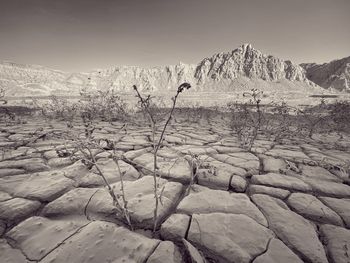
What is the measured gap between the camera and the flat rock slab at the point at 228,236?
1.06 m

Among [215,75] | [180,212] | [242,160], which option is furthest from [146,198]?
[215,75]

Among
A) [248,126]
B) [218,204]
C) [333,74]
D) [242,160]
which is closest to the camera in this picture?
[218,204]

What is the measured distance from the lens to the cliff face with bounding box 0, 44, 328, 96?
39.0m

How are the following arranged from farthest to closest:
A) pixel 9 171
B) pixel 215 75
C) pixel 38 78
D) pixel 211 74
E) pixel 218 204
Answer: pixel 211 74, pixel 215 75, pixel 38 78, pixel 9 171, pixel 218 204

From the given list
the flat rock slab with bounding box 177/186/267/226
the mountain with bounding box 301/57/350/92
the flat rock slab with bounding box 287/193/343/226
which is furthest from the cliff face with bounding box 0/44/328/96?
the flat rock slab with bounding box 287/193/343/226

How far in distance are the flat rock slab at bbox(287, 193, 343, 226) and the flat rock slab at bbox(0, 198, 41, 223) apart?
1863mm

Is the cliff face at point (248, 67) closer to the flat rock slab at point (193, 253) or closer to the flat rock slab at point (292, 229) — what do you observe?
the flat rock slab at point (292, 229)

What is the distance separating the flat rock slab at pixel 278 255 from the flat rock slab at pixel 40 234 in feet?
3.41

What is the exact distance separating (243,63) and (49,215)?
4791cm

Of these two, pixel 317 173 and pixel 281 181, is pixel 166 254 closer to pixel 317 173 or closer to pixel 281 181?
pixel 281 181

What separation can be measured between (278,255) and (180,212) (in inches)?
23.8

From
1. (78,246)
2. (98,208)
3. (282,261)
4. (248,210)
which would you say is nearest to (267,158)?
(248,210)

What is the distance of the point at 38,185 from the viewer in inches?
67.6

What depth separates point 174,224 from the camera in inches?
49.1
